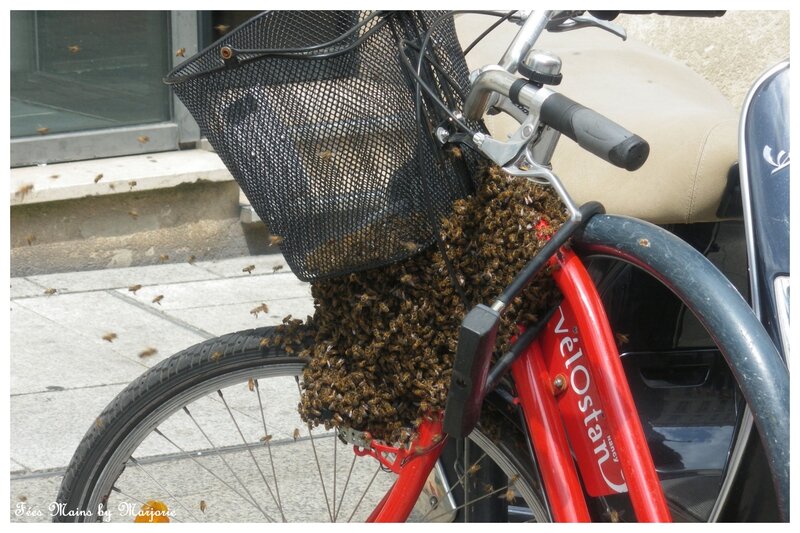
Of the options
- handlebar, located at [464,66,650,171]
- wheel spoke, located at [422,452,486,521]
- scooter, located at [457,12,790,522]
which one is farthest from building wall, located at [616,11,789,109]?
handlebar, located at [464,66,650,171]

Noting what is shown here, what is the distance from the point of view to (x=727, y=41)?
14.7 feet

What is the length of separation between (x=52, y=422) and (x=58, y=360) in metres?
0.60

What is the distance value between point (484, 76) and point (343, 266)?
1.38 feet

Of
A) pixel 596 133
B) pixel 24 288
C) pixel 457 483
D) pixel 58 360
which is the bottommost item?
pixel 457 483

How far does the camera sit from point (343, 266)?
1.80 metres

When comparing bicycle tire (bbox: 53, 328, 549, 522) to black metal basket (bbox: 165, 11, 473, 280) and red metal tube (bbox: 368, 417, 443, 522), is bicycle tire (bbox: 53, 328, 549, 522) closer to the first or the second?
red metal tube (bbox: 368, 417, 443, 522)

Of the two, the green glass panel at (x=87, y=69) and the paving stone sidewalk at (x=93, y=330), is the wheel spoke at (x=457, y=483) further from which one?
the green glass panel at (x=87, y=69)

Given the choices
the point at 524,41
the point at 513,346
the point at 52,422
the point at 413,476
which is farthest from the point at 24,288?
the point at 524,41

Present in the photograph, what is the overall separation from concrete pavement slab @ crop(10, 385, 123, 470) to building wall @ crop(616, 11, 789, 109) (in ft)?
8.89

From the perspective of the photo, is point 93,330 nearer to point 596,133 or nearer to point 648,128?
point 648,128

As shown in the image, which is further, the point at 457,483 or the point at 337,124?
the point at 457,483

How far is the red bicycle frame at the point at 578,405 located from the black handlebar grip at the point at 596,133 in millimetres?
291

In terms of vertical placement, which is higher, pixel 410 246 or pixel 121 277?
pixel 121 277

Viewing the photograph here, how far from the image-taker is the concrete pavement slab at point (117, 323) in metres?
4.39
